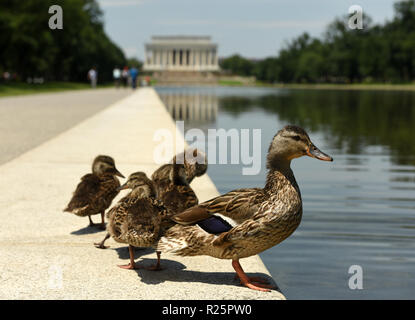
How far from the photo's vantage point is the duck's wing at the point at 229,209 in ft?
13.3

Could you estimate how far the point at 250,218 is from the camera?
404cm

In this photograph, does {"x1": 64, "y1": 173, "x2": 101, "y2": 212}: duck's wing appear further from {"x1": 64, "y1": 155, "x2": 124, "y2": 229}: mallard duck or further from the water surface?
the water surface

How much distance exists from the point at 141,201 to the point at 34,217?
2116mm

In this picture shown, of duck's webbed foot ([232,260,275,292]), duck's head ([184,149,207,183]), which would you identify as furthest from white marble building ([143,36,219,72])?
duck's webbed foot ([232,260,275,292])

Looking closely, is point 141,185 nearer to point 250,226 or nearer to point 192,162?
point 250,226

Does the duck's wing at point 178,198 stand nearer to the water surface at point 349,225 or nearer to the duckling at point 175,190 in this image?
the duckling at point 175,190

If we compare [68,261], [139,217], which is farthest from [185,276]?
[68,261]

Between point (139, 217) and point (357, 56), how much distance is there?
124 m

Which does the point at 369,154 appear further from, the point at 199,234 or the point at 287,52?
the point at 287,52

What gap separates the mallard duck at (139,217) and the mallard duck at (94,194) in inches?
35.4

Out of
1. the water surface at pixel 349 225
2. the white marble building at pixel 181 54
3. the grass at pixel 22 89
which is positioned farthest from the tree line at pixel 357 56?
the water surface at pixel 349 225

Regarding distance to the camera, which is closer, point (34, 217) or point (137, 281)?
point (137, 281)

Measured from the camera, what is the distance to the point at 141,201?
14.6ft
